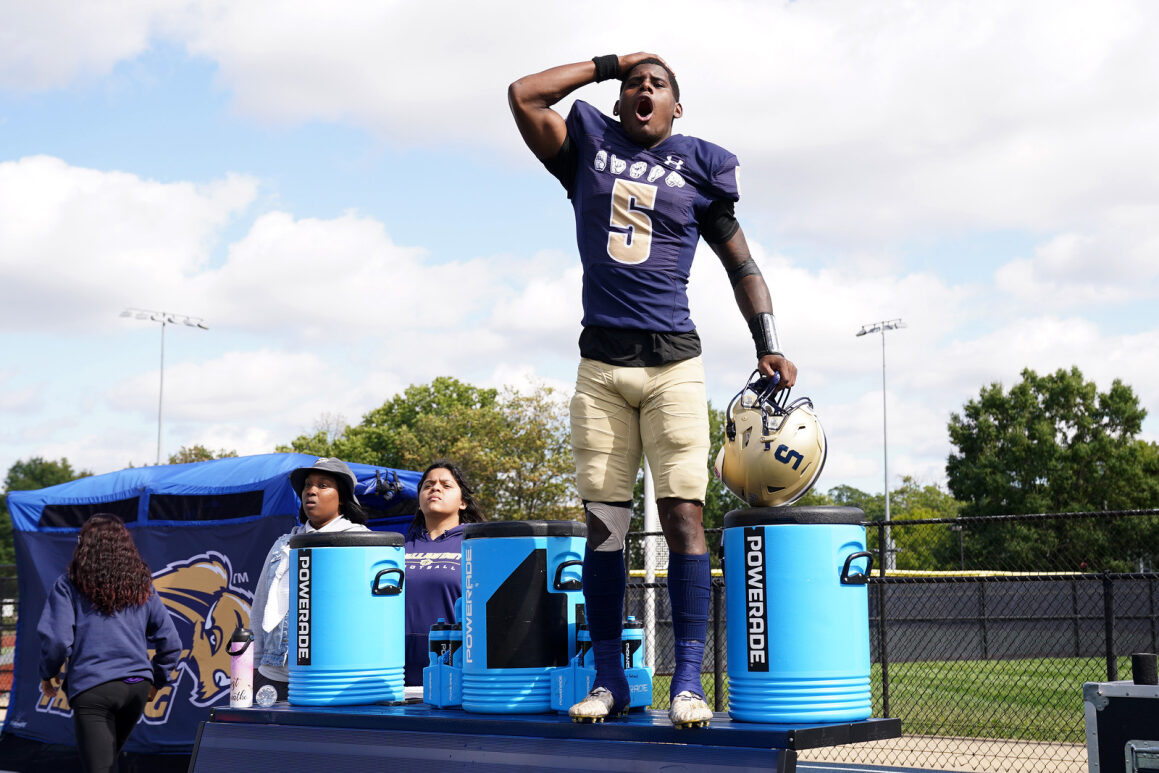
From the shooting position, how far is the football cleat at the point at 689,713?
336 cm

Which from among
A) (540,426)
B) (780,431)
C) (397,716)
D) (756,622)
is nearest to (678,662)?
(756,622)

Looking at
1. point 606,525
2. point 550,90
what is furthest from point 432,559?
point 550,90

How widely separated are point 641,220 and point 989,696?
37.0 feet

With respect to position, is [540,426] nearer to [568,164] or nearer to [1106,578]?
[1106,578]

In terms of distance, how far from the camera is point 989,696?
13125mm

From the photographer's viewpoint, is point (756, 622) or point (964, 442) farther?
point (964, 442)

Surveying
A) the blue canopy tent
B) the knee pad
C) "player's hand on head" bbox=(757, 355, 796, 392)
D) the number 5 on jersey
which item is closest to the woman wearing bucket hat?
the blue canopy tent

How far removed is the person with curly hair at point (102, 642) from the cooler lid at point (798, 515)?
3.65 meters

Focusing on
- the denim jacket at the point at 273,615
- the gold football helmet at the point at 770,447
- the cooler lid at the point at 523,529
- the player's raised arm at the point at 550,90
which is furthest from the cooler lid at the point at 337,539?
the player's raised arm at the point at 550,90

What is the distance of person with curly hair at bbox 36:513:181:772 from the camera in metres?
5.54

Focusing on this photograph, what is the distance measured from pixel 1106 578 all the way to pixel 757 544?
17.9 ft

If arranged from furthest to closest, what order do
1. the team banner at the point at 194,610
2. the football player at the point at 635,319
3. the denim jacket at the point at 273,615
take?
the team banner at the point at 194,610, the denim jacket at the point at 273,615, the football player at the point at 635,319

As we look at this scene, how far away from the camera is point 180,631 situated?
852cm

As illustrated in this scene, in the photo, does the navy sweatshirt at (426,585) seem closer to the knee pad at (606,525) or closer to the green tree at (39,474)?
the knee pad at (606,525)
